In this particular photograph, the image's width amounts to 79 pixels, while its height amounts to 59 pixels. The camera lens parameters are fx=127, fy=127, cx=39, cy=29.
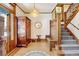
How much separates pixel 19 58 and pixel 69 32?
3.62 metres

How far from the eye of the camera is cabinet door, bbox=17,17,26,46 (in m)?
5.18

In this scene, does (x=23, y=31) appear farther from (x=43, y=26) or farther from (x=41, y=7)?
(x=41, y=7)

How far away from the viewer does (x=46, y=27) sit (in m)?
5.09

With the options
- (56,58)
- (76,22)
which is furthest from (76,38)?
(56,58)

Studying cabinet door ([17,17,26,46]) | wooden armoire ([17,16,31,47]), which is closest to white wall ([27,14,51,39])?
wooden armoire ([17,16,31,47])

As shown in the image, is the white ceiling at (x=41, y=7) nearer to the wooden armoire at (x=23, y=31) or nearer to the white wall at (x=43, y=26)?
the white wall at (x=43, y=26)

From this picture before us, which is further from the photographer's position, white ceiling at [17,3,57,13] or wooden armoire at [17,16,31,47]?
wooden armoire at [17,16,31,47]

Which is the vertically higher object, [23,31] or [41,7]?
[41,7]

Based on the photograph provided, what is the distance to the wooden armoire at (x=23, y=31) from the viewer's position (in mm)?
5164

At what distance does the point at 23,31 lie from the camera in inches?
213

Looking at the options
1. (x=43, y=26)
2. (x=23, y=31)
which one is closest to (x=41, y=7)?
(x=43, y=26)

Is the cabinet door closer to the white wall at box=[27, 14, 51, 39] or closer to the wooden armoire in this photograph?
the wooden armoire

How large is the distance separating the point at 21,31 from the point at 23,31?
0.15 m

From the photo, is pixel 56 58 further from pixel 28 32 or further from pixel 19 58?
pixel 28 32
